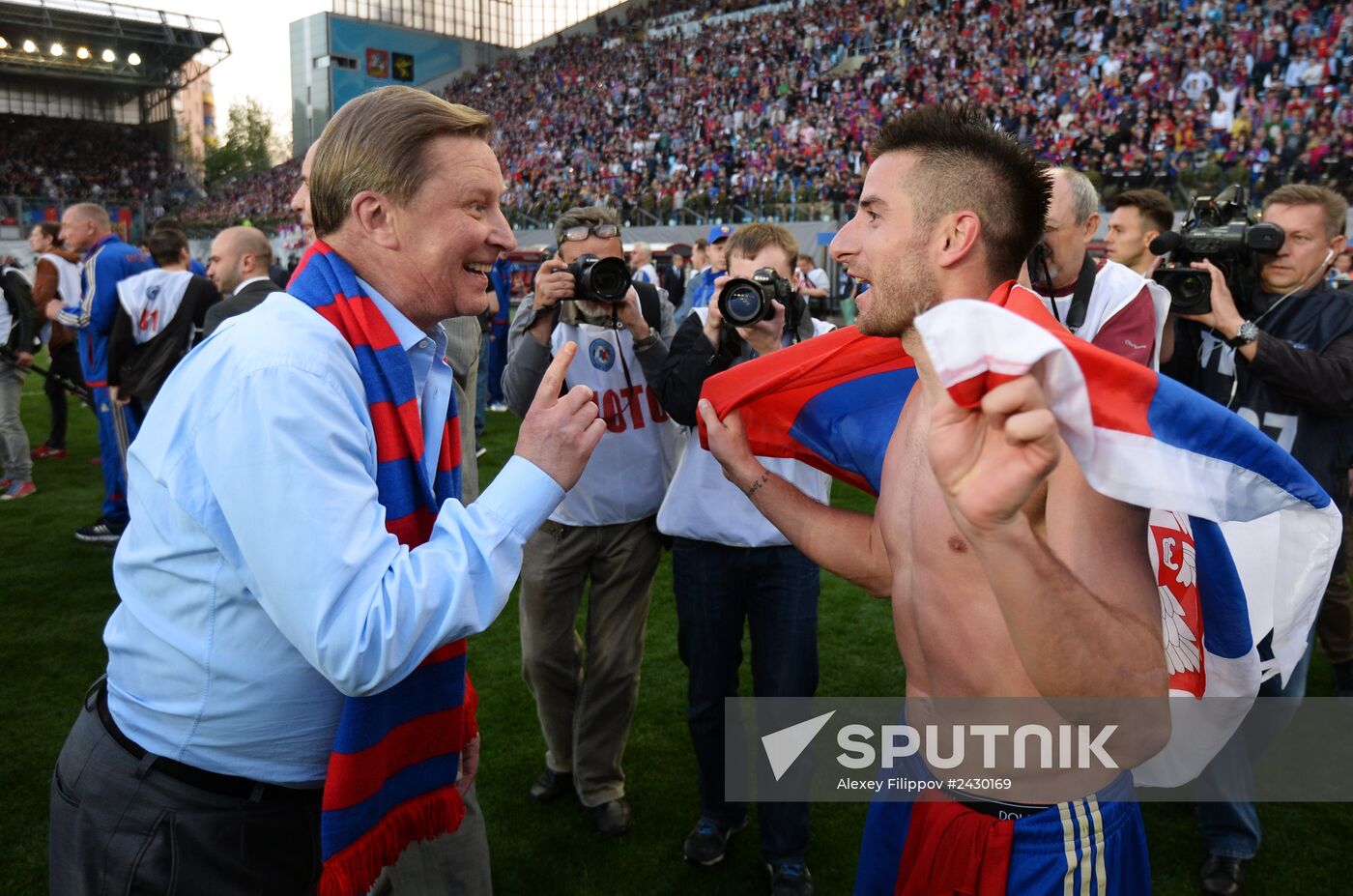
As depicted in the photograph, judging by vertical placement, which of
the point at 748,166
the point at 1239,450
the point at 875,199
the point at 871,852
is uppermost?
the point at 748,166

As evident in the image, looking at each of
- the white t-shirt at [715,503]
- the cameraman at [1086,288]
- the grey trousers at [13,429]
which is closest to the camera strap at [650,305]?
the white t-shirt at [715,503]

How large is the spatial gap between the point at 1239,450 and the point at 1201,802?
2409 mm

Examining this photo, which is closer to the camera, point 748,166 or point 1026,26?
point 1026,26

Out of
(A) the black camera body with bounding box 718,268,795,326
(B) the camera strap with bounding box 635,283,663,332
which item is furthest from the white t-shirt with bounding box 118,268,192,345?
(A) the black camera body with bounding box 718,268,795,326

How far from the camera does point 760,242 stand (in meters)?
3.21

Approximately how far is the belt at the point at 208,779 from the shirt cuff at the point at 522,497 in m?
0.64

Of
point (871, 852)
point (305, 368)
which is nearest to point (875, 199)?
point (305, 368)

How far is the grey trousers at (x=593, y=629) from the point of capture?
3.29m

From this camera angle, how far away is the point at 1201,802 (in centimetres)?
318

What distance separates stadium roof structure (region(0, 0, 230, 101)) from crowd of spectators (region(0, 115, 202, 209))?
6.79ft

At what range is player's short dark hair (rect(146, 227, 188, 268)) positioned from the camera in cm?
588

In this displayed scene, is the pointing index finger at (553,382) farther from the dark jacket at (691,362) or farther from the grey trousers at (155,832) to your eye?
the dark jacket at (691,362)

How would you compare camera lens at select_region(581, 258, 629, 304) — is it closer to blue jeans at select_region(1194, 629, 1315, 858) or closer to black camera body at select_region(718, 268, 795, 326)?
black camera body at select_region(718, 268, 795, 326)

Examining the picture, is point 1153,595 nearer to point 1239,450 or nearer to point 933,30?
point 1239,450
